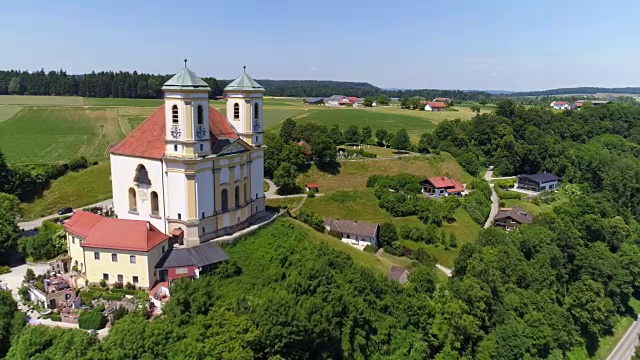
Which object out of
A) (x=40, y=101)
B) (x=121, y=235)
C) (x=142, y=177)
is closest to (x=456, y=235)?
(x=142, y=177)

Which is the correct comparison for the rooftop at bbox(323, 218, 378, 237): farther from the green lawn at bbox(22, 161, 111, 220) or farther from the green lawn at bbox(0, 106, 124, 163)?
the green lawn at bbox(0, 106, 124, 163)

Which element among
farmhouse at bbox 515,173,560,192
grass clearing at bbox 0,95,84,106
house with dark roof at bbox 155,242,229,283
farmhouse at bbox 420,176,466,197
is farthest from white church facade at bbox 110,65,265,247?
grass clearing at bbox 0,95,84,106

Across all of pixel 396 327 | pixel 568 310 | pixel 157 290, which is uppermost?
pixel 157 290

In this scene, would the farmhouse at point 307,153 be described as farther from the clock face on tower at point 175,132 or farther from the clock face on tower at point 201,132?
the clock face on tower at point 175,132

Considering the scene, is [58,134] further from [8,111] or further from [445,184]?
[445,184]

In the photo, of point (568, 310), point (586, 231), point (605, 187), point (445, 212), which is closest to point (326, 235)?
point (445, 212)

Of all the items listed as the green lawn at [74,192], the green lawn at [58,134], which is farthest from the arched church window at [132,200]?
the green lawn at [58,134]

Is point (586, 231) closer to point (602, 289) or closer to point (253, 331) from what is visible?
point (602, 289)
